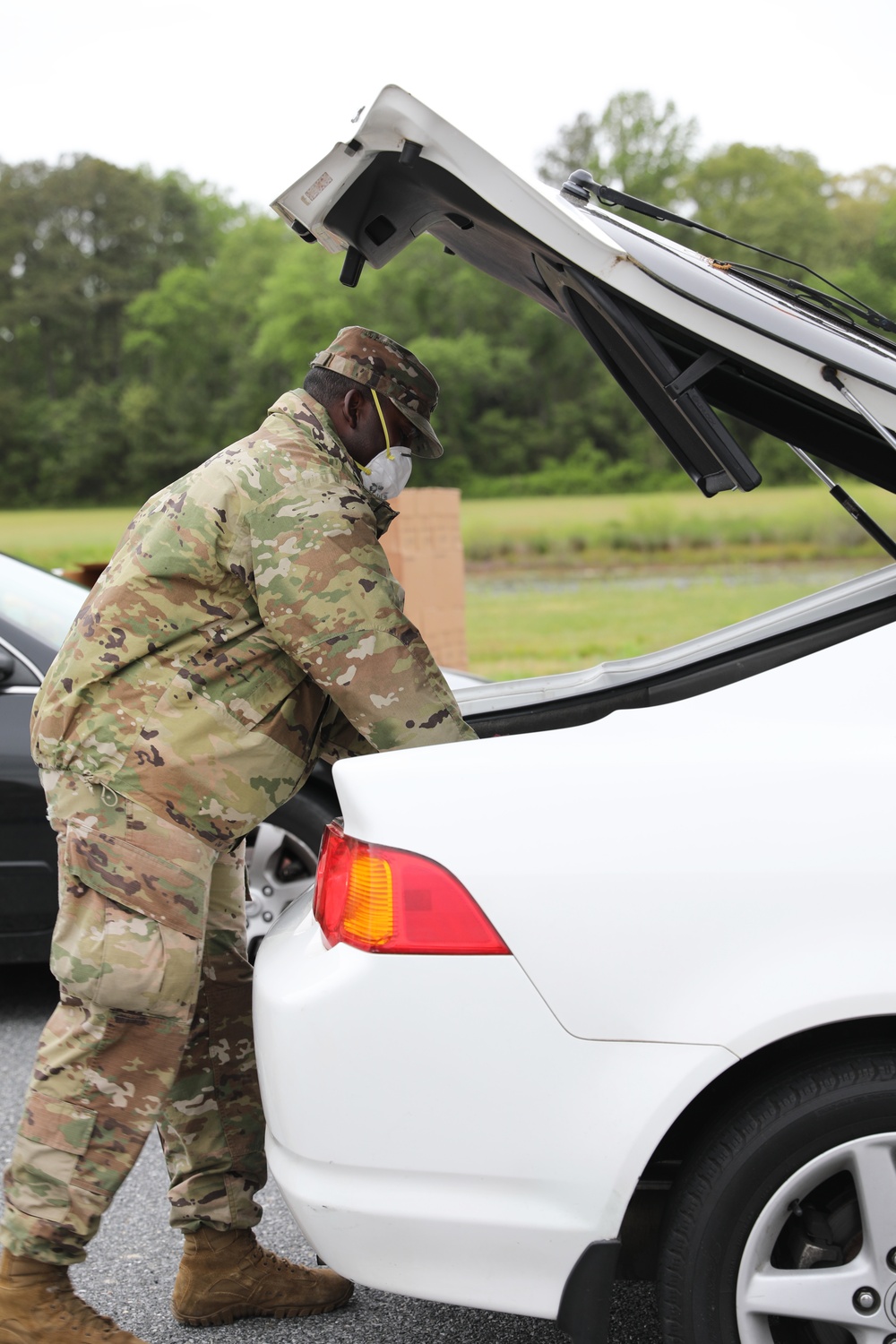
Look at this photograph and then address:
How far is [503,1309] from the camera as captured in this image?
1.79 m

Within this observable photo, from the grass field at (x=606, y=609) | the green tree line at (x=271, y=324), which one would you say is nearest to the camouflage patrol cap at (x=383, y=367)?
the grass field at (x=606, y=609)

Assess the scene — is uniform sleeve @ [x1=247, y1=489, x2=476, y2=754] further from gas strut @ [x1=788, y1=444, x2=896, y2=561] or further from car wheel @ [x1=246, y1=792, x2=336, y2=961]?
car wheel @ [x1=246, y1=792, x2=336, y2=961]

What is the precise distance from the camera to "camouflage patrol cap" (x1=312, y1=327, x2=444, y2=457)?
2.41 m

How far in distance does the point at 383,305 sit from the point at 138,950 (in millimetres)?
60590

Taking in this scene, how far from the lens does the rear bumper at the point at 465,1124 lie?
173 centimetres

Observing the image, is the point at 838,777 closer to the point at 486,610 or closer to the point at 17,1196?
the point at 17,1196

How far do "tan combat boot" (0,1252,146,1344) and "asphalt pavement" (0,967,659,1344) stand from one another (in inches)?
9.8

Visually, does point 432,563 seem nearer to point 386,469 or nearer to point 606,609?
point 386,469

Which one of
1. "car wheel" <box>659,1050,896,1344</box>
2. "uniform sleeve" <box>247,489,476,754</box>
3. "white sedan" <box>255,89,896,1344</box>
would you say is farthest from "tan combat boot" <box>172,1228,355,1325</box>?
"uniform sleeve" <box>247,489,476,754</box>

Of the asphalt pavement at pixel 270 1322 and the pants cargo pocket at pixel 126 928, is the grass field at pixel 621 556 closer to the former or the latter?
the asphalt pavement at pixel 270 1322

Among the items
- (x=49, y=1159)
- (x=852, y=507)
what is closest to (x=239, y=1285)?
(x=49, y=1159)

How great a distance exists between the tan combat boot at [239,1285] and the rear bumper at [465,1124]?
2.60 feet

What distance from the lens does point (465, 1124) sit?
5.76 ft

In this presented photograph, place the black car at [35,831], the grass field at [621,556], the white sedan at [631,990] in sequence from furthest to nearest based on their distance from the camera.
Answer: the grass field at [621,556]
the black car at [35,831]
the white sedan at [631,990]
